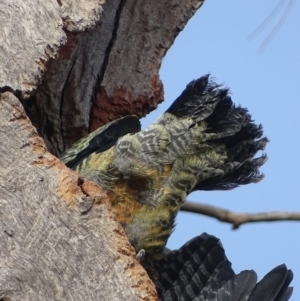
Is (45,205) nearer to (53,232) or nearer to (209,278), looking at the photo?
(53,232)

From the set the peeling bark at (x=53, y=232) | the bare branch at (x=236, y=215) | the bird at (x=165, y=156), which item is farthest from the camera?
the bare branch at (x=236, y=215)

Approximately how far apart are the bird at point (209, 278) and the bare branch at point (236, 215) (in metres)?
0.54

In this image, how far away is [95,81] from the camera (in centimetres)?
289

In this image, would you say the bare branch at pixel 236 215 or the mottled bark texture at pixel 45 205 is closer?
the mottled bark texture at pixel 45 205

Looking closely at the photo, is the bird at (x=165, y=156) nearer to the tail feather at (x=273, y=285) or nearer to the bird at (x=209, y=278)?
the bird at (x=209, y=278)

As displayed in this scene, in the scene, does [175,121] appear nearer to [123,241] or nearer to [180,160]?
[180,160]

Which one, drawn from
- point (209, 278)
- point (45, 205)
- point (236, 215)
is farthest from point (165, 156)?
point (236, 215)

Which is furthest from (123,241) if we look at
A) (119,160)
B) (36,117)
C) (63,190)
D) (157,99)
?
(157,99)

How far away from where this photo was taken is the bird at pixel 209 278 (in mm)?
2293

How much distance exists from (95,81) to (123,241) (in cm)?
104

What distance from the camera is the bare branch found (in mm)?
3104

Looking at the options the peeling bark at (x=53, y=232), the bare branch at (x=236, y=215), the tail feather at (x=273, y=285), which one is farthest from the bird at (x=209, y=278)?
the bare branch at (x=236, y=215)

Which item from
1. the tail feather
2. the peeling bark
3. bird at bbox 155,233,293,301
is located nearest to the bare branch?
bird at bbox 155,233,293,301

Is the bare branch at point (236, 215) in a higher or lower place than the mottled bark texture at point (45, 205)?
higher
